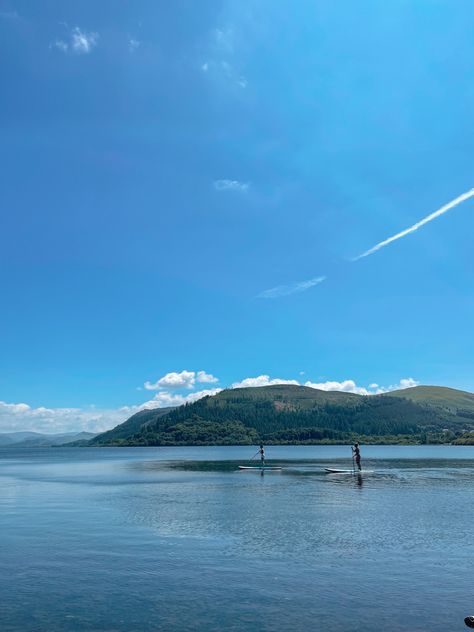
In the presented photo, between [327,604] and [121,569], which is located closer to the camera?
[327,604]

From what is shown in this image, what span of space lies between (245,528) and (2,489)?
60.2 meters

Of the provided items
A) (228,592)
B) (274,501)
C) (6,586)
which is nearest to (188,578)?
(228,592)

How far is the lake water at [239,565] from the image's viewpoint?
78.8ft

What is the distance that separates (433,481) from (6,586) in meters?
79.4

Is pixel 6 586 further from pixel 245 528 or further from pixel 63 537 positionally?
pixel 245 528

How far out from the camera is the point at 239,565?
3309 centimetres

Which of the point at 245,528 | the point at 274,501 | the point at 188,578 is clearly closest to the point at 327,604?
the point at 188,578

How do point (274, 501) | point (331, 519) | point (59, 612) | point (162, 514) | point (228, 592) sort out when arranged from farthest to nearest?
1. point (274, 501)
2. point (162, 514)
3. point (331, 519)
4. point (228, 592)
5. point (59, 612)

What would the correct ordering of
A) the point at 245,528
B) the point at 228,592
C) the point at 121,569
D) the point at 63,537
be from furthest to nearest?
the point at 245,528 → the point at 63,537 → the point at 121,569 → the point at 228,592

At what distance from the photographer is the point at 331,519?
5003cm

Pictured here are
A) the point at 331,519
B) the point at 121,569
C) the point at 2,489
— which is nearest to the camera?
the point at 121,569

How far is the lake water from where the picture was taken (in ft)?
78.8

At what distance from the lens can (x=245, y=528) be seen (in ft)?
152

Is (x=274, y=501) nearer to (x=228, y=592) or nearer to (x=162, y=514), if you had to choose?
(x=162, y=514)
